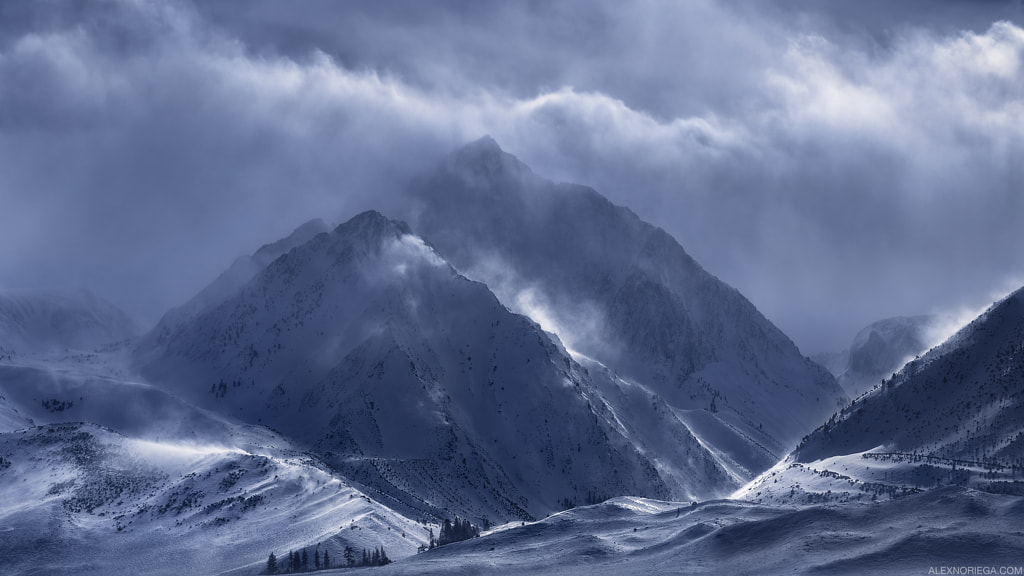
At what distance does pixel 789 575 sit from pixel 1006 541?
37476 mm

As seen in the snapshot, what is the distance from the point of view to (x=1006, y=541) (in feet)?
655

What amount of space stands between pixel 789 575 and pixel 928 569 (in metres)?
22.3

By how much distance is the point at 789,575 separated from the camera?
Answer: 19862cm

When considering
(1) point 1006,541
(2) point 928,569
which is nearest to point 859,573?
(2) point 928,569

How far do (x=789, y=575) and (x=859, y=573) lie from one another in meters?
11.6

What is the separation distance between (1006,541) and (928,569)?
18612 millimetres

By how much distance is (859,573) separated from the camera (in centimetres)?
19350

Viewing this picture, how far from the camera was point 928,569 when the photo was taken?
19112cm

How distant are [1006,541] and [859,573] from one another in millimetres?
27763

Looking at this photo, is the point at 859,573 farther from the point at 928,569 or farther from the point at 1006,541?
the point at 1006,541

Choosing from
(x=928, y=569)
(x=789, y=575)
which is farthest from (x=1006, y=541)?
(x=789, y=575)

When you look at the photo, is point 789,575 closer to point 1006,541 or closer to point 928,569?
point 928,569

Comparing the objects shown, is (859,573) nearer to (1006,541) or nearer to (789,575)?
(789,575)
